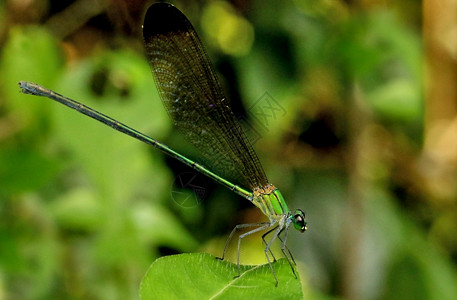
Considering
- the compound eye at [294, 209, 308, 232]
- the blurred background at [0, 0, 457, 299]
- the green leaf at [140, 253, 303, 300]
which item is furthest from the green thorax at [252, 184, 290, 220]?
the green leaf at [140, 253, 303, 300]

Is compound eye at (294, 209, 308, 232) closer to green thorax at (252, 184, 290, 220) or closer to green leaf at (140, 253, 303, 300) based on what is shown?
green thorax at (252, 184, 290, 220)

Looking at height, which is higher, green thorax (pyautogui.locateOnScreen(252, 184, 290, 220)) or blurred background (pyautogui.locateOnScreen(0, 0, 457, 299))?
blurred background (pyautogui.locateOnScreen(0, 0, 457, 299))

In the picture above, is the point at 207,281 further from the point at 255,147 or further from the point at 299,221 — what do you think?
the point at 255,147

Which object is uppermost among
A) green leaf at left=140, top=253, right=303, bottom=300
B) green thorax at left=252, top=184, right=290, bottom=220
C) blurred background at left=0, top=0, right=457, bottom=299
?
blurred background at left=0, top=0, right=457, bottom=299

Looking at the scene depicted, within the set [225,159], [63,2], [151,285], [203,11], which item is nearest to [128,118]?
[225,159]

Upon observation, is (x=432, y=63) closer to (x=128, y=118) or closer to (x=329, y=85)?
(x=329, y=85)

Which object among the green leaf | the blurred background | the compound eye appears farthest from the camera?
the blurred background

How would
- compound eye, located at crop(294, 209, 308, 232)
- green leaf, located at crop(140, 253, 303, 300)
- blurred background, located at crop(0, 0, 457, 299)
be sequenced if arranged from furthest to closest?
blurred background, located at crop(0, 0, 457, 299) < compound eye, located at crop(294, 209, 308, 232) < green leaf, located at crop(140, 253, 303, 300)

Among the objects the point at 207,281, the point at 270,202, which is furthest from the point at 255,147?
the point at 207,281
